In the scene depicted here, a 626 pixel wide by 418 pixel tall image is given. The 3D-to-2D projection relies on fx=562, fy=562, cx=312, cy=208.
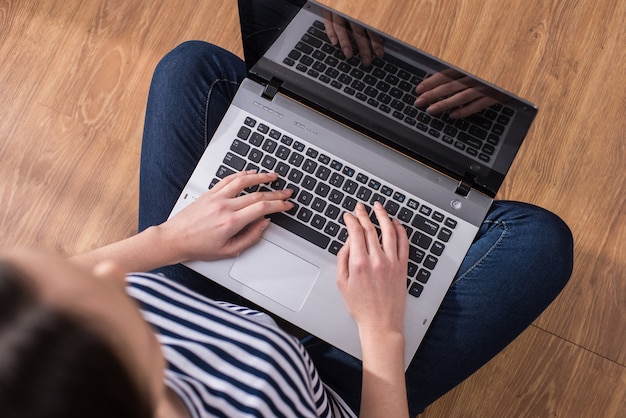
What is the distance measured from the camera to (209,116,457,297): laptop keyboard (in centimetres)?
84

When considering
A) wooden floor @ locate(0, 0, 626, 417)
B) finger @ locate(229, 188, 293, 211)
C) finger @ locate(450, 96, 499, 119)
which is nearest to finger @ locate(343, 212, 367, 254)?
finger @ locate(229, 188, 293, 211)

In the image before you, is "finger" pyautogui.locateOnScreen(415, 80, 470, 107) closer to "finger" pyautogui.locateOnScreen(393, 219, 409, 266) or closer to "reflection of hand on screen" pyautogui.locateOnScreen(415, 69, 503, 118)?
"reflection of hand on screen" pyautogui.locateOnScreen(415, 69, 503, 118)

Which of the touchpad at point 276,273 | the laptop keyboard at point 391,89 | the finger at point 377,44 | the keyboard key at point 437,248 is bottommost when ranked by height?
the touchpad at point 276,273

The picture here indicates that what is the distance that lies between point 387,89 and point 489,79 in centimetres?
45

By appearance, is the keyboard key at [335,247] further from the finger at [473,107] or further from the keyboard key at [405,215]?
the finger at [473,107]

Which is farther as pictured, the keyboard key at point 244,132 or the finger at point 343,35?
the keyboard key at point 244,132

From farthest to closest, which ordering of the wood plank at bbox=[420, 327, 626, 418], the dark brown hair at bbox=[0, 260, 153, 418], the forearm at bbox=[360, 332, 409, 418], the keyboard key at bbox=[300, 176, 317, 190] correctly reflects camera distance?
the wood plank at bbox=[420, 327, 626, 418] < the keyboard key at bbox=[300, 176, 317, 190] < the forearm at bbox=[360, 332, 409, 418] < the dark brown hair at bbox=[0, 260, 153, 418]

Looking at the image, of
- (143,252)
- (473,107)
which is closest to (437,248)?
(473,107)

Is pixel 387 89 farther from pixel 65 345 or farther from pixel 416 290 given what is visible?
pixel 65 345

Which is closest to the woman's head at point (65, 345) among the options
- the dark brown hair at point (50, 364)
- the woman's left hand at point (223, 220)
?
the dark brown hair at point (50, 364)

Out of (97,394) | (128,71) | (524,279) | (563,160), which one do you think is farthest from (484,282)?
(128,71)

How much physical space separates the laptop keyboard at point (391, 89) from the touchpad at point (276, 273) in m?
0.26

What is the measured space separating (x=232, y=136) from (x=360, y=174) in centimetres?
21

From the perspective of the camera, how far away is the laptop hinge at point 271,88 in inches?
33.8
